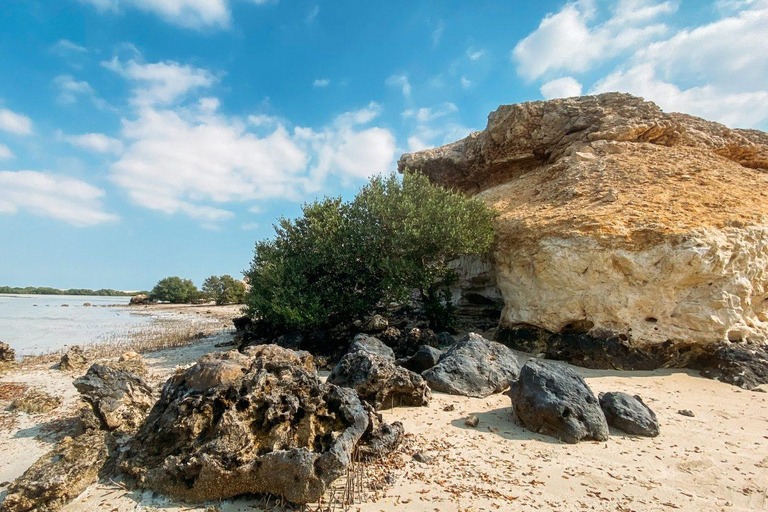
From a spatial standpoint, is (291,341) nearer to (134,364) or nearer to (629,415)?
(134,364)

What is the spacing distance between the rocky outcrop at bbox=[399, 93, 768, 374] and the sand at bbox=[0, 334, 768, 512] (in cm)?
341

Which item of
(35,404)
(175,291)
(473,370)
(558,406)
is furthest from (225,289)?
(558,406)

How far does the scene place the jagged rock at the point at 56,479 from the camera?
15.2 feet

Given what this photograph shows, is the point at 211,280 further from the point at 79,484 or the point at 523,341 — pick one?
the point at 79,484

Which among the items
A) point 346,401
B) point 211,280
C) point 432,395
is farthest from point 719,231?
point 211,280

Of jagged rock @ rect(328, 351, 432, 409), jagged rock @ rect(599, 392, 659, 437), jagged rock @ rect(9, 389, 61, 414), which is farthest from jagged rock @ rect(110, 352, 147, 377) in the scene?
jagged rock @ rect(599, 392, 659, 437)

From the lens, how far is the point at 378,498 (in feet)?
15.9

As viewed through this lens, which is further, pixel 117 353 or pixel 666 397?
pixel 117 353

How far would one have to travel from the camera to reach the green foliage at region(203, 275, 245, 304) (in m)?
56.4

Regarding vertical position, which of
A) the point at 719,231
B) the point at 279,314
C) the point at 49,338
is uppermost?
the point at 719,231

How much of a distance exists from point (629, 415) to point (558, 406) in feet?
4.60

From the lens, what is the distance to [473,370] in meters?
9.67

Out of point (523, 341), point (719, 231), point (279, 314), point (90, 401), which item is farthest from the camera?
point (279, 314)

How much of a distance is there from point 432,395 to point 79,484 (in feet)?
21.6
